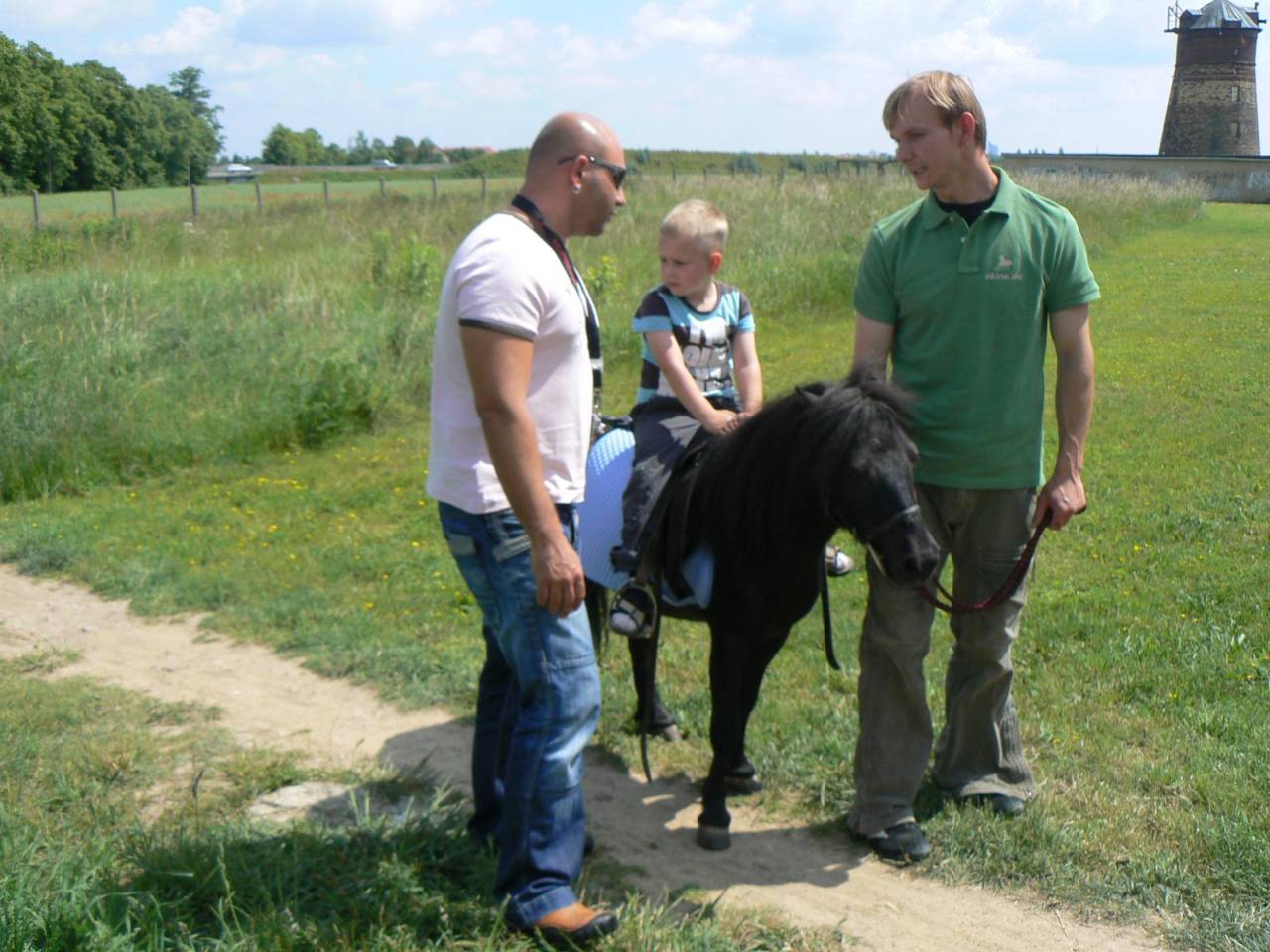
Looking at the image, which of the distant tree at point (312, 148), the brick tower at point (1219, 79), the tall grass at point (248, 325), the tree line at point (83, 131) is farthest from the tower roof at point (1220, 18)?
the distant tree at point (312, 148)

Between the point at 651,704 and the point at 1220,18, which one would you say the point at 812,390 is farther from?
the point at 1220,18

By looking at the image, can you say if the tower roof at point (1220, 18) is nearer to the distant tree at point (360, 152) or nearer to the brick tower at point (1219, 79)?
the brick tower at point (1219, 79)

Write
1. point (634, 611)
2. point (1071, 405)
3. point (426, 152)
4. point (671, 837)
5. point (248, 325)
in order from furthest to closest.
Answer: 1. point (426, 152)
2. point (248, 325)
3. point (671, 837)
4. point (634, 611)
5. point (1071, 405)

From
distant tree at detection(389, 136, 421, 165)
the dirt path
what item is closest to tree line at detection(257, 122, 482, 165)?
distant tree at detection(389, 136, 421, 165)

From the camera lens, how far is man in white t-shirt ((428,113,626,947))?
2.98 m

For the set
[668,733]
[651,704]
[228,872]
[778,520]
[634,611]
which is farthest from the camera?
[668,733]

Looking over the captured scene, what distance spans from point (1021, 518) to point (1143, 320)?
1227cm

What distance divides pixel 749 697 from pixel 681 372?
125 cm

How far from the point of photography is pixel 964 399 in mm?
4000

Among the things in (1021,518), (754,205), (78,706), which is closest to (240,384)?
(78,706)

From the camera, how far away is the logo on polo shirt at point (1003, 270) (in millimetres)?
3865

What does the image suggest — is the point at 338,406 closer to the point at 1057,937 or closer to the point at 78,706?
the point at 78,706

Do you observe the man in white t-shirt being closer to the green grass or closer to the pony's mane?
the green grass

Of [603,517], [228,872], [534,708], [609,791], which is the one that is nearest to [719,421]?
[603,517]
